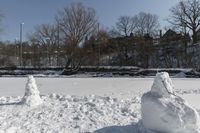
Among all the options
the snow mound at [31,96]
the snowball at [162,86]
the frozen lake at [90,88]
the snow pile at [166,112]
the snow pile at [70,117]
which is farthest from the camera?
the frozen lake at [90,88]

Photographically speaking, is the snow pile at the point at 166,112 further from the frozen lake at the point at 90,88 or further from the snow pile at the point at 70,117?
the frozen lake at the point at 90,88

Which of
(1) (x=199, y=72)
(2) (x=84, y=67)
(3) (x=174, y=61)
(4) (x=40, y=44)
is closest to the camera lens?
(1) (x=199, y=72)

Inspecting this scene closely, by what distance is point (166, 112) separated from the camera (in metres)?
6.74

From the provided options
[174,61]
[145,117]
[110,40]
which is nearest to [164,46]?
[174,61]

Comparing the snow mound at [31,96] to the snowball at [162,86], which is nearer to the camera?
the snowball at [162,86]

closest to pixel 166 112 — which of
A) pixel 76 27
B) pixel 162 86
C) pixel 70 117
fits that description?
pixel 162 86

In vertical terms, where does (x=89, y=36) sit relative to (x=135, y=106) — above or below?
above

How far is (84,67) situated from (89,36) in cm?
538

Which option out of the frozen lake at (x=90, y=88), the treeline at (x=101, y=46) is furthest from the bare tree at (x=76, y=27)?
the frozen lake at (x=90, y=88)

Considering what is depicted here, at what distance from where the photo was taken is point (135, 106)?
1039cm

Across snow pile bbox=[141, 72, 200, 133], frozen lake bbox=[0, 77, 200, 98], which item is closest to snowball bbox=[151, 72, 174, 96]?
snow pile bbox=[141, 72, 200, 133]

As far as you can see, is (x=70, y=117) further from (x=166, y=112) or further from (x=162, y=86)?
(x=166, y=112)

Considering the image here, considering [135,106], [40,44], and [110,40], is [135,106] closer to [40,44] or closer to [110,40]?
[110,40]

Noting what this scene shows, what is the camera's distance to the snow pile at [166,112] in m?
6.55
